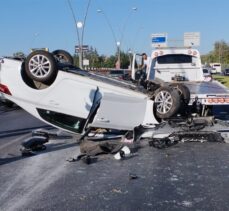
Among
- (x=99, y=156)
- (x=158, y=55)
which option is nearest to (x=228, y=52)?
(x=158, y=55)

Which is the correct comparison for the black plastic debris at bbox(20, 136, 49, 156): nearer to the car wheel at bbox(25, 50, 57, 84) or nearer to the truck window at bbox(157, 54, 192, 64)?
the car wheel at bbox(25, 50, 57, 84)

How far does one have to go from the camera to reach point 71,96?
27.2 ft

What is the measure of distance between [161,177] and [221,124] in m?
2.91

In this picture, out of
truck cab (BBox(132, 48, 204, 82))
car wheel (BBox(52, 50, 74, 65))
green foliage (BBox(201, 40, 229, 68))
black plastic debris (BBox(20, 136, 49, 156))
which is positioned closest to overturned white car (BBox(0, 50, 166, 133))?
black plastic debris (BBox(20, 136, 49, 156))

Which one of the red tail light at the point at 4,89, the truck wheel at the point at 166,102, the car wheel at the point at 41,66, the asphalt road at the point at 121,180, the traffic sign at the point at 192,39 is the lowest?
the asphalt road at the point at 121,180

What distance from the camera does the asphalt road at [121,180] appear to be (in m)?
4.98

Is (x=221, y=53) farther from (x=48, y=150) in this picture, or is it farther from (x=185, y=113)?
(x=48, y=150)

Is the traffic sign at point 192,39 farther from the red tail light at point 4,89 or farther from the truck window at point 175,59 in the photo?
the red tail light at point 4,89

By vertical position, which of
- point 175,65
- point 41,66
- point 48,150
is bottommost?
point 48,150

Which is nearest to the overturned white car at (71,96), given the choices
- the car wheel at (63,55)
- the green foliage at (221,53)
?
the car wheel at (63,55)

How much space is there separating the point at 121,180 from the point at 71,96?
279cm

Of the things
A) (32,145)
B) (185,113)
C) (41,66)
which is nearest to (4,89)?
(41,66)

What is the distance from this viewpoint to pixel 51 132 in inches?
372

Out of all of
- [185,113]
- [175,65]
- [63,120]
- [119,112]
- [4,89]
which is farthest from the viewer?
[175,65]
